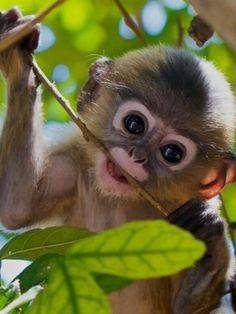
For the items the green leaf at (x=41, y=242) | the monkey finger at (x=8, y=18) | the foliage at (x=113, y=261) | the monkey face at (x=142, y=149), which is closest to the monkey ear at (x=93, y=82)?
the monkey face at (x=142, y=149)

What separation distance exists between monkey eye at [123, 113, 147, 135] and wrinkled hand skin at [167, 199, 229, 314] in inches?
20.0

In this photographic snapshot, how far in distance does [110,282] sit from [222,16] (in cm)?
54

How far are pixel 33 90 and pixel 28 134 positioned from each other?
0.17 m

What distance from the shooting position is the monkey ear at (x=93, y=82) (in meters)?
3.48

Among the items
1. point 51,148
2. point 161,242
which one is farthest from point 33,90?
point 161,242

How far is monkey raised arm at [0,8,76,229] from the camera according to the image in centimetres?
296

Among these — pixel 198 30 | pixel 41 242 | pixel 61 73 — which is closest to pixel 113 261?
pixel 41 242

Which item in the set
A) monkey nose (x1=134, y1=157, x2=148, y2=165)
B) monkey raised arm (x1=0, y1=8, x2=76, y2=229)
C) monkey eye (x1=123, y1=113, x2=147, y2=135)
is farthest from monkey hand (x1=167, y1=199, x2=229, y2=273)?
monkey raised arm (x1=0, y1=8, x2=76, y2=229)

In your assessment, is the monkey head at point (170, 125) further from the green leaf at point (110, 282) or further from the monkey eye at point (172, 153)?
the green leaf at point (110, 282)

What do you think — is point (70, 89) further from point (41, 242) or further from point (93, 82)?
point (41, 242)

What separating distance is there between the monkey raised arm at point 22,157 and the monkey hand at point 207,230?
→ 2.20 feet

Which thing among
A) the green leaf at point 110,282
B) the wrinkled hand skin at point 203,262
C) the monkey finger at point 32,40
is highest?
the monkey finger at point 32,40

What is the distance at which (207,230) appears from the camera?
275 cm

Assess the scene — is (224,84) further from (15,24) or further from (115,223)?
(15,24)
